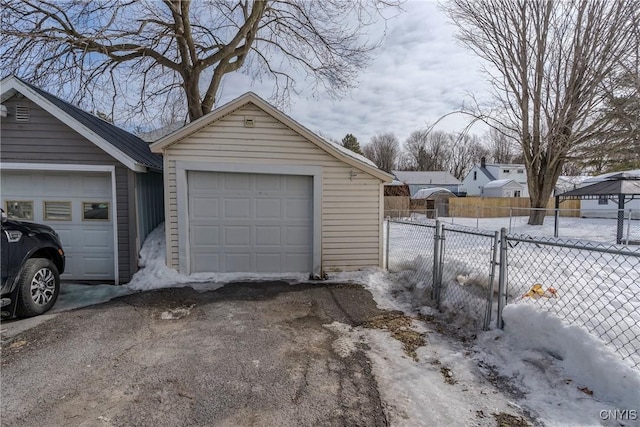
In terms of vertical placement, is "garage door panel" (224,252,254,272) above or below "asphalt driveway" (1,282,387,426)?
above

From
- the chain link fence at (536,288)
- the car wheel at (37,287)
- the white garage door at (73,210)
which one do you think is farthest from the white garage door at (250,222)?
the chain link fence at (536,288)

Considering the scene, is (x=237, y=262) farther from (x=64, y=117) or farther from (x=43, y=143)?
(x=43, y=143)

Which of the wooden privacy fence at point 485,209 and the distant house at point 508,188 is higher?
the distant house at point 508,188

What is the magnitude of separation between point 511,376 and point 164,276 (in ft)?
18.9

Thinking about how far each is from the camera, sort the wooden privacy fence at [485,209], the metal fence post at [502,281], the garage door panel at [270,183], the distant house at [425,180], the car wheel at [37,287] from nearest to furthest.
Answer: the metal fence post at [502,281] → the car wheel at [37,287] → the garage door panel at [270,183] → the wooden privacy fence at [485,209] → the distant house at [425,180]

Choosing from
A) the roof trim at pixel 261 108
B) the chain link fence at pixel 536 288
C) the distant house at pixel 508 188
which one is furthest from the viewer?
the distant house at pixel 508 188

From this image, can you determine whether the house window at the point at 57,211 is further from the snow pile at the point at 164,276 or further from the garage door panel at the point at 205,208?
the garage door panel at the point at 205,208

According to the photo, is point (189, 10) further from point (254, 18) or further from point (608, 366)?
point (608, 366)

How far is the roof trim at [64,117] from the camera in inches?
221

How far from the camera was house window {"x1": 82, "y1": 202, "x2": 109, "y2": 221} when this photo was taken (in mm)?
6336

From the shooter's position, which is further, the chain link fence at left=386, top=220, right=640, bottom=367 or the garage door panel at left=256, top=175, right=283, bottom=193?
the garage door panel at left=256, top=175, right=283, bottom=193

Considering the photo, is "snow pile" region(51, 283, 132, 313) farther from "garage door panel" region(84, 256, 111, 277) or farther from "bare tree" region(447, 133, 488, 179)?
"bare tree" region(447, 133, 488, 179)

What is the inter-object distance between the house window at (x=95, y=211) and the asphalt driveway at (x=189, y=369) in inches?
88.8

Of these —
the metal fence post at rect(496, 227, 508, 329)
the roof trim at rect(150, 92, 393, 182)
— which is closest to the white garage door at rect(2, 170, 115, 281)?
the roof trim at rect(150, 92, 393, 182)
